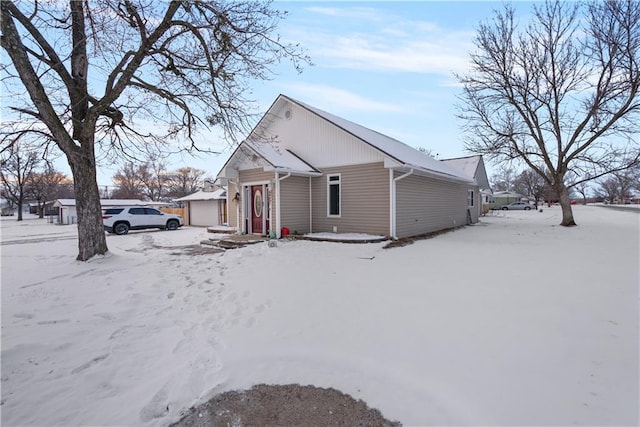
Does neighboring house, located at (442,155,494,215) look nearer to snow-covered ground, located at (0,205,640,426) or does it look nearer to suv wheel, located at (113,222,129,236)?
snow-covered ground, located at (0,205,640,426)

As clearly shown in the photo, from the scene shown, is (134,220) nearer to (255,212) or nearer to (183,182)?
(255,212)

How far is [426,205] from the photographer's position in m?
13.0

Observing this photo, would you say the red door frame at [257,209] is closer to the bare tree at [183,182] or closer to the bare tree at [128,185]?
the bare tree at [128,185]

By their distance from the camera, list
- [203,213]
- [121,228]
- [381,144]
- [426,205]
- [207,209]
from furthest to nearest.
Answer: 1. [203,213]
2. [207,209]
3. [121,228]
4. [426,205]
5. [381,144]

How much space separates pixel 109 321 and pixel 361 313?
3.20 m

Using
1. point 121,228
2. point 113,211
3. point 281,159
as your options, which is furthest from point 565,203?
point 113,211

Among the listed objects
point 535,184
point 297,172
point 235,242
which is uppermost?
point 535,184

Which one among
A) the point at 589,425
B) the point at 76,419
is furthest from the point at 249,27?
the point at 589,425

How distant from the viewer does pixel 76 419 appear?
2.16 m

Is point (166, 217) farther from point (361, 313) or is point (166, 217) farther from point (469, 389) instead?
point (469, 389)

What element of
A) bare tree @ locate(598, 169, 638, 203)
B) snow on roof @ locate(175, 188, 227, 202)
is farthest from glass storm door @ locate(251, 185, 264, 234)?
bare tree @ locate(598, 169, 638, 203)

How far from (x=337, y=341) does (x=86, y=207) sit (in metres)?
7.32

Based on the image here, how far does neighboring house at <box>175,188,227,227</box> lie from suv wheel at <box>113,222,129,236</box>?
19.4 feet

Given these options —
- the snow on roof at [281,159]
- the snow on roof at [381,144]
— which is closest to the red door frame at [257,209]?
the snow on roof at [281,159]
